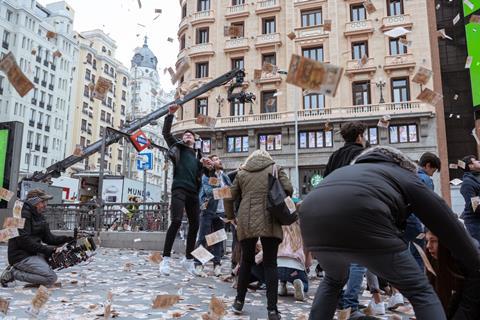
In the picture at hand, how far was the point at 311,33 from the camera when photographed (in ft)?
101

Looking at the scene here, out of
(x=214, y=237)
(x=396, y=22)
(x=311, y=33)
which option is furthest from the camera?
(x=311, y=33)

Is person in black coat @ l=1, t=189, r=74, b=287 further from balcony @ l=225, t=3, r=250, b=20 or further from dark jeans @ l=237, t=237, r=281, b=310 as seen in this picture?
balcony @ l=225, t=3, r=250, b=20

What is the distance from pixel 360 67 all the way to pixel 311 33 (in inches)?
187

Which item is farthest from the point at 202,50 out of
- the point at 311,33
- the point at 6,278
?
the point at 6,278

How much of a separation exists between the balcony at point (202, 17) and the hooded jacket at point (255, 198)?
104ft

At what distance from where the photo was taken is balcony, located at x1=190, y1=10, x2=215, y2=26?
1334 inches

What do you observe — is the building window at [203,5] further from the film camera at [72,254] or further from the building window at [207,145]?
the film camera at [72,254]

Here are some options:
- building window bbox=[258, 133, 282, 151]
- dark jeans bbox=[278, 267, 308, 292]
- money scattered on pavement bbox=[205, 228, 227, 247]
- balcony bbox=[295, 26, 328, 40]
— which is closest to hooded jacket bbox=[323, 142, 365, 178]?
dark jeans bbox=[278, 267, 308, 292]

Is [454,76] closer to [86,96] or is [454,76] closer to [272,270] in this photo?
[272,270]

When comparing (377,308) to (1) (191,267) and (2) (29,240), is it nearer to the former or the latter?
(1) (191,267)

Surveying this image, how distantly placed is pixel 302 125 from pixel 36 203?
25163mm

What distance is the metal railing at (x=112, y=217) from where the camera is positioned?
12.6 metres

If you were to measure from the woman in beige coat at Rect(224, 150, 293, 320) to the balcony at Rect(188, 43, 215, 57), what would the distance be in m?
30.0

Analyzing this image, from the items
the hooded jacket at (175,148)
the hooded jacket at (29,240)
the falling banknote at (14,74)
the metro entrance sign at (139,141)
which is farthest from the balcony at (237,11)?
the falling banknote at (14,74)
